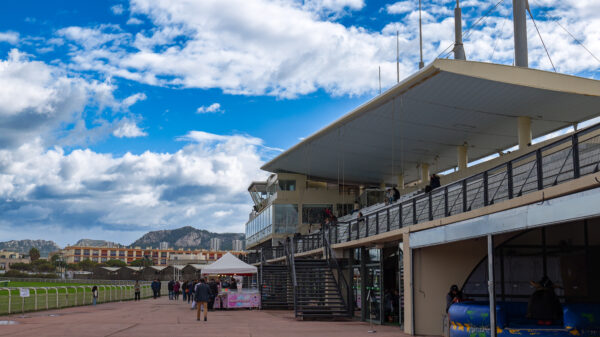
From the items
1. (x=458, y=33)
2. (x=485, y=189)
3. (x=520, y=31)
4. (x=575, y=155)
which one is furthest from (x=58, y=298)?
(x=575, y=155)

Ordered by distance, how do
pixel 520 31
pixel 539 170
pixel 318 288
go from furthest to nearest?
pixel 520 31
pixel 318 288
pixel 539 170

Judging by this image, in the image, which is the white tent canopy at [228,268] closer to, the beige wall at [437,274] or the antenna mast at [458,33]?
the beige wall at [437,274]

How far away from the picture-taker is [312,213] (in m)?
53.6

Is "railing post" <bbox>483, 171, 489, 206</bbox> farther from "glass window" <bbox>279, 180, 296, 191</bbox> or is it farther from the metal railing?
"glass window" <bbox>279, 180, 296, 191</bbox>

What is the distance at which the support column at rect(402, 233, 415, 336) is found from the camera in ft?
59.2

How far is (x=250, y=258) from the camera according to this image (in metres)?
47.1

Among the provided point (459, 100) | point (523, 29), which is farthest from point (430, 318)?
point (523, 29)

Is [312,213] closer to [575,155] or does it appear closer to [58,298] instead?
[58,298]

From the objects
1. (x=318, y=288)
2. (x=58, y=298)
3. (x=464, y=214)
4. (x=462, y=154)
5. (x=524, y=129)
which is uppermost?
(x=524, y=129)

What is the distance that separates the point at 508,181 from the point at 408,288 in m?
6.06

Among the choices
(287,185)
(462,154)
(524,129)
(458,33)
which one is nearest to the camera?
(524,129)

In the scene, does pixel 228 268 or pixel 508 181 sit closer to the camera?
pixel 508 181

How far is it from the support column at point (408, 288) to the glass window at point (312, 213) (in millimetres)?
33820

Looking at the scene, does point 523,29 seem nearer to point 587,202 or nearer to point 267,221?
point 587,202
